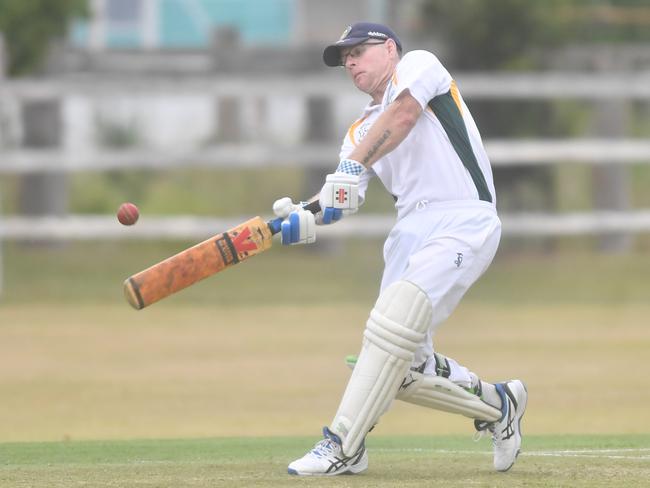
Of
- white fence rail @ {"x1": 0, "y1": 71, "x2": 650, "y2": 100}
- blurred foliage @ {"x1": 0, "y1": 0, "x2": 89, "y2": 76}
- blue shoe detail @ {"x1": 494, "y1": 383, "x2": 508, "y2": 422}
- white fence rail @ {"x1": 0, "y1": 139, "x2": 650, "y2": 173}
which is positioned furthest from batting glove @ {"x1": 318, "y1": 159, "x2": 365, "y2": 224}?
blurred foliage @ {"x1": 0, "y1": 0, "x2": 89, "y2": 76}

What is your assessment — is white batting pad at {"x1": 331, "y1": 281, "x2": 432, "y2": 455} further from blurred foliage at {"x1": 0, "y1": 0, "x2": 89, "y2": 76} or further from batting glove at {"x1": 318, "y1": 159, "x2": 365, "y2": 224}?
blurred foliage at {"x1": 0, "y1": 0, "x2": 89, "y2": 76}

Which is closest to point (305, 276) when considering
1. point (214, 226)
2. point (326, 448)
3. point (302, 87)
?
point (214, 226)

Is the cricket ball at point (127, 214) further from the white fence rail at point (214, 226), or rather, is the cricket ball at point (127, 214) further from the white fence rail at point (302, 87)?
the white fence rail at point (302, 87)

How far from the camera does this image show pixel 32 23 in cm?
1588

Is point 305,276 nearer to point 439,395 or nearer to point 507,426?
point 507,426

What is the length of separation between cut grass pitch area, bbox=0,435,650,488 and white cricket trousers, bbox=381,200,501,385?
519mm

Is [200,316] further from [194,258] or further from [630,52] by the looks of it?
[194,258]

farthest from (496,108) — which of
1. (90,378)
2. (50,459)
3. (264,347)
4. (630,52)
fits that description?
(50,459)

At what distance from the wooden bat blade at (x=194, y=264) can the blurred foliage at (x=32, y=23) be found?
32.9 ft

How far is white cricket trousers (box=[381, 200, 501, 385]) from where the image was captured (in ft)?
20.5

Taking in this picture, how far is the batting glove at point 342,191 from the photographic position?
624 centimetres

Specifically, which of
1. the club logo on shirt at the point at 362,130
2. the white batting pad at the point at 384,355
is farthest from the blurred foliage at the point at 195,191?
the white batting pad at the point at 384,355

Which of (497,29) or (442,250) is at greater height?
(497,29)

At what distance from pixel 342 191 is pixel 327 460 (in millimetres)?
1035
